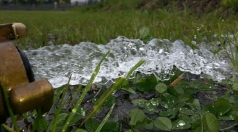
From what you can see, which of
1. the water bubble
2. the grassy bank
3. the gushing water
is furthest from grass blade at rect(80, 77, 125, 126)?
the grassy bank

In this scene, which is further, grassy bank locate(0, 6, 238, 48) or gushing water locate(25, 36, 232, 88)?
grassy bank locate(0, 6, 238, 48)

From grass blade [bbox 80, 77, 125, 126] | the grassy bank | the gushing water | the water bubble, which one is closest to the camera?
grass blade [bbox 80, 77, 125, 126]

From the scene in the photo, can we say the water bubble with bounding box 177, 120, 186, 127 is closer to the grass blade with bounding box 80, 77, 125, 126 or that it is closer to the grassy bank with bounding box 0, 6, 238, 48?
the grass blade with bounding box 80, 77, 125, 126

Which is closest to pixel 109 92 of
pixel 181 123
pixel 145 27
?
pixel 181 123

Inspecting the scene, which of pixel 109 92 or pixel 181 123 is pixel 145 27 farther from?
pixel 109 92

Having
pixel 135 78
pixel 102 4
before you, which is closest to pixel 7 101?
pixel 135 78

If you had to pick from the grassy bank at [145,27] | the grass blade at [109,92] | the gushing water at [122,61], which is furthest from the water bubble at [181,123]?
the grassy bank at [145,27]

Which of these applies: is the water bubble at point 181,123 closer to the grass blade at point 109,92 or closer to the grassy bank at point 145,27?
the grass blade at point 109,92

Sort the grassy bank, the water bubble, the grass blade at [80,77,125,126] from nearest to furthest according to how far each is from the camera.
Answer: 1. the grass blade at [80,77,125,126]
2. the water bubble
3. the grassy bank
